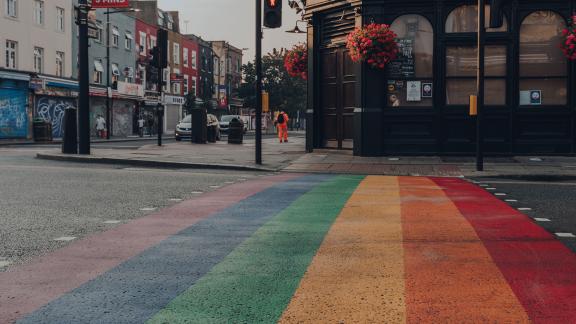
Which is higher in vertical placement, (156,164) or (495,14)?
(495,14)

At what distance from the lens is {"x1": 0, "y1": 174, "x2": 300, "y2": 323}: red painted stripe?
14.0ft

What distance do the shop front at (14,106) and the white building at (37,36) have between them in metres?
0.70

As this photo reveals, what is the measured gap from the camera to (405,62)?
1938 cm

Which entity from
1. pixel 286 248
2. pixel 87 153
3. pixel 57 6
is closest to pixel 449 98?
pixel 87 153

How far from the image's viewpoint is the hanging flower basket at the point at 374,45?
1853 cm

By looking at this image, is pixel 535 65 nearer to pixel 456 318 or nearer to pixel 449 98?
pixel 449 98

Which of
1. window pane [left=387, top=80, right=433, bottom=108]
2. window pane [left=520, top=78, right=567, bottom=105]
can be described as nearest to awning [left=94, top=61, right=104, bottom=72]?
window pane [left=387, top=80, right=433, bottom=108]

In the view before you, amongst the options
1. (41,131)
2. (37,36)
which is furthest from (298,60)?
(37,36)

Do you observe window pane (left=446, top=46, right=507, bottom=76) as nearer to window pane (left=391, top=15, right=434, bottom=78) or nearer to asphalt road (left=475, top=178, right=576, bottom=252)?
window pane (left=391, top=15, right=434, bottom=78)

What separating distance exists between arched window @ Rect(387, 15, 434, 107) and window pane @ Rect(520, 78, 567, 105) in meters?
2.47

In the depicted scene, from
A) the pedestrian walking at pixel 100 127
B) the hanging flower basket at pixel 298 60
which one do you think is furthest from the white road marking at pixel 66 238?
the pedestrian walking at pixel 100 127

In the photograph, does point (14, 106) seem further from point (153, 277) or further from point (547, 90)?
point (153, 277)

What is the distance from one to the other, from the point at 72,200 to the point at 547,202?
6.22m

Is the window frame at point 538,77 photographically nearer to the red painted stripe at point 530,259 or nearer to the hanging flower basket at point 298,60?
the hanging flower basket at point 298,60
